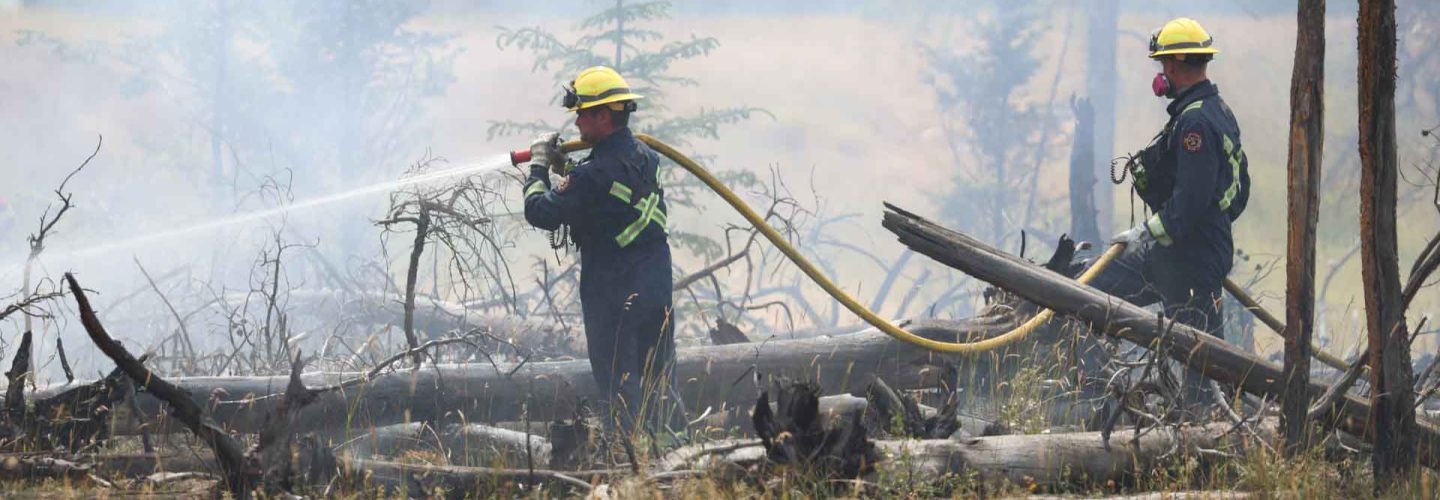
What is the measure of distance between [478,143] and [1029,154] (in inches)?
533

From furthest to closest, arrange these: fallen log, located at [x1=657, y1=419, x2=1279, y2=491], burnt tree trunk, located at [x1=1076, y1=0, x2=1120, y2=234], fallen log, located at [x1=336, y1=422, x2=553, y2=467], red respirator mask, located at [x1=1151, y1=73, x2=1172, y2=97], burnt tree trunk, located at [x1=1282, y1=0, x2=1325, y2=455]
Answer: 1. burnt tree trunk, located at [x1=1076, y1=0, x2=1120, y2=234]
2. red respirator mask, located at [x1=1151, y1=73, x2=1172, y2=97]
3. fallen log, located at [x1=336, y1=422, x2=553, y2=467]
4. burnt tree trunk, located at [x1=1282, y1=0, x2=1325, y2=455]
5. fallen log, located at [x1=657, y1=419, x2=1279, y2=491]

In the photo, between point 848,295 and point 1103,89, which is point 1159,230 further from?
point 1103,89

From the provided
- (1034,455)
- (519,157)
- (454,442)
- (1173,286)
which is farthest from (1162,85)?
(454,442)

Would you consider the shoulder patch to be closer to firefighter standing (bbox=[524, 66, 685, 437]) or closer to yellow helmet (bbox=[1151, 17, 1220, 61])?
yellow helmet (bbox=[1151, 17, 1220, 61])

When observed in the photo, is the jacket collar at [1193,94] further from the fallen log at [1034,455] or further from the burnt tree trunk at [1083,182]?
the burnt tree trunk at [1083,182]

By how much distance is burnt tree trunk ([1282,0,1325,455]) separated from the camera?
5.02 m

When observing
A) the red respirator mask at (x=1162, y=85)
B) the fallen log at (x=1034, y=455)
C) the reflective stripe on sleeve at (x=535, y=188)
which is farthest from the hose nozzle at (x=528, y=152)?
the red respirator mask at (x=1162, y=85)

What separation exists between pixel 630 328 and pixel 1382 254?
3.34m

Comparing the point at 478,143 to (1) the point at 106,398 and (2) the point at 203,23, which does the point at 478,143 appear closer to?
(2) the point at 203,23

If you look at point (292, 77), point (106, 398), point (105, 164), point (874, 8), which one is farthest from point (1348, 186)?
point (106, 398)

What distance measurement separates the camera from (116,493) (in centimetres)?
471

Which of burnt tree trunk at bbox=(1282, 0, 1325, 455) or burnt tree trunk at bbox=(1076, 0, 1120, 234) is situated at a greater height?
burnt tree trunk at bbox=(1076, 0, 1120, 234)

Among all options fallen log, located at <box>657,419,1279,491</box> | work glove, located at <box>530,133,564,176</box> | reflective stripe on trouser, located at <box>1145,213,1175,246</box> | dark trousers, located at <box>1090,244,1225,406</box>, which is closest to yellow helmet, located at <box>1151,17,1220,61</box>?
reflective stripe on trouser, located at <box>1145,213,1175,246</box>

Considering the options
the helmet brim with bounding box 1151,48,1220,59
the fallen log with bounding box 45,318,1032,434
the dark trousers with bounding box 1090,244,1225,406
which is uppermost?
the helmet brim with bounding box 1151,48,1220,59
